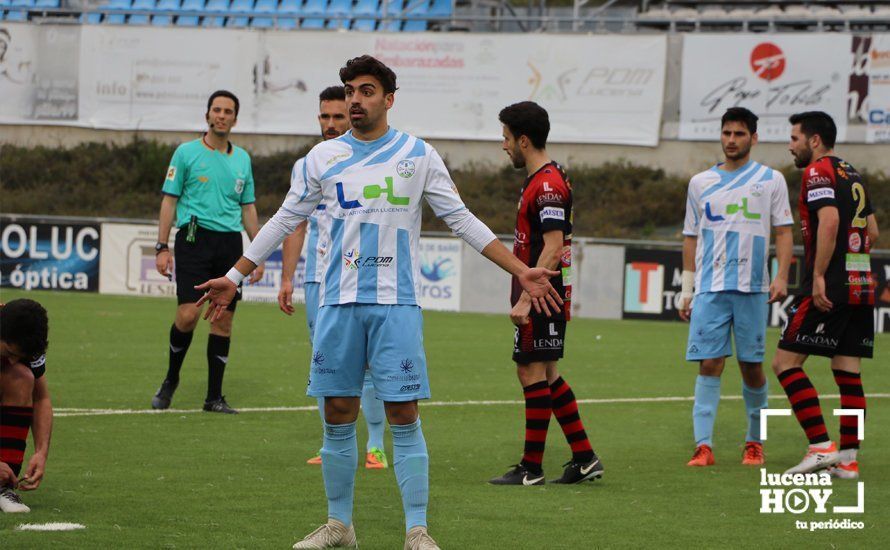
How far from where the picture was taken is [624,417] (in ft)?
36.3

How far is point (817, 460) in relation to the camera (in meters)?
8.25

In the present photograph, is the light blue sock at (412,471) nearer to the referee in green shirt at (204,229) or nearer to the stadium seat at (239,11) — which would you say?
the referee in green shirt at (204,229)

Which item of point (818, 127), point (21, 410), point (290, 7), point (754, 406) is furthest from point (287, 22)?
point (21, 410)

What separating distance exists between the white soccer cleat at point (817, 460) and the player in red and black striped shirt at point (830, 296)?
1 centimetres

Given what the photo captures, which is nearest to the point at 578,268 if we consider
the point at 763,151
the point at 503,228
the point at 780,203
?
the point at 503,228

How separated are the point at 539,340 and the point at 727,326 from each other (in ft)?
5.80

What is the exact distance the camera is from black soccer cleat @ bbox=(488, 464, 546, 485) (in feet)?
25.9

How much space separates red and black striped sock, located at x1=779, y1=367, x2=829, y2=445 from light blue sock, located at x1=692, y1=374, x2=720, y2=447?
0.57 meters

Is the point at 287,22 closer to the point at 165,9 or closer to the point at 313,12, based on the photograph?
the point at 313,12

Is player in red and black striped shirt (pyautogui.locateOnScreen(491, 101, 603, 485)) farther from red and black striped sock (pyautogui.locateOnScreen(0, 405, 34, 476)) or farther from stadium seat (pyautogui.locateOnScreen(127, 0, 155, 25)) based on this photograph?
stadium seat (pyautogui.locateOnScreen(127, 0, 155, 25))

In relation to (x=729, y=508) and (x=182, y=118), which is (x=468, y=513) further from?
(x=182, y=118)

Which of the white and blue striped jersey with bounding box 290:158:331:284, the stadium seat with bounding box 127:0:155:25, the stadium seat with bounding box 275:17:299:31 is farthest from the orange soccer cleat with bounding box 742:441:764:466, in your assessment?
the stadium seat with bounding box 127:0:155:25

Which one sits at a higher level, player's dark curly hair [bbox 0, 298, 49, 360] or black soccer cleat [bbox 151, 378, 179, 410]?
player's dark curly hair [bbox 0, 298, 49, 360]

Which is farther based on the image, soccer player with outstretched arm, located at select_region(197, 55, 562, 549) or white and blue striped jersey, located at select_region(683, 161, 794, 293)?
white and blue striped jersey, located at select_region(683, 161, 794, 293)
